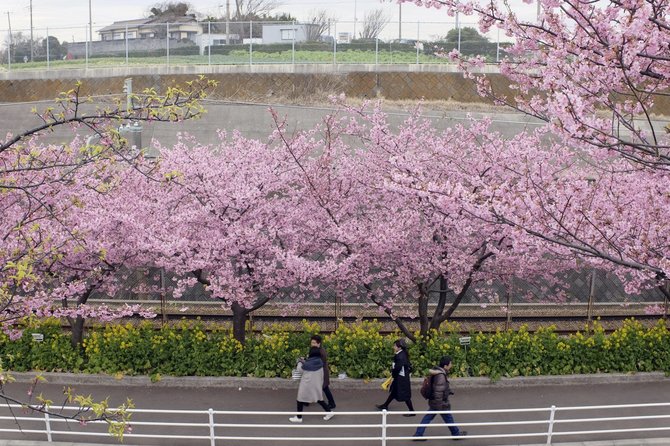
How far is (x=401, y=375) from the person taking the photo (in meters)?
12.0

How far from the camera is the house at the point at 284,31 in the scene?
32906mm

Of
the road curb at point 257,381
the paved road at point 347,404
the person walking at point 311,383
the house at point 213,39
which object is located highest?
the house at point 213,39

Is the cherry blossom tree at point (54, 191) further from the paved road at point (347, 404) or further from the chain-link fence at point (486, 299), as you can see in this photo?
the chain-link fence at point (486, 299)

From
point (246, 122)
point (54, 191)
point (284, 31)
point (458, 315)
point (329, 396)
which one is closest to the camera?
point (54, 191)

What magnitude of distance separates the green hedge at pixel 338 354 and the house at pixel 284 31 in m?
21.8

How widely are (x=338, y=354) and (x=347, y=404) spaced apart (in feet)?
3.93

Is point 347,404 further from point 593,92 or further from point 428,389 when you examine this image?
point 593,92

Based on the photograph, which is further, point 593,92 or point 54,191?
point 54,191

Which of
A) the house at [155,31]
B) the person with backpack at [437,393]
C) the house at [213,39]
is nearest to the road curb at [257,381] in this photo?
the person with backpack at [437,393]

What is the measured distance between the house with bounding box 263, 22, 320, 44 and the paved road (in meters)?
22.8

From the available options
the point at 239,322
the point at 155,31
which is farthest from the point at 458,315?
the point at 155,31

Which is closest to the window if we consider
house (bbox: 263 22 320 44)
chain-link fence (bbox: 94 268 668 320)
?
house (bbox: 263 22 320 44)

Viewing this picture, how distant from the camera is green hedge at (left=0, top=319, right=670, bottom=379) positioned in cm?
1391

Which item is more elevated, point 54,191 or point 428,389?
point 54,191
